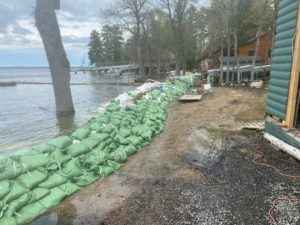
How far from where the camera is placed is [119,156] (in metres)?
5.53

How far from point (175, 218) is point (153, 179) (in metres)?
1.20

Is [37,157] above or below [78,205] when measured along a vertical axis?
above

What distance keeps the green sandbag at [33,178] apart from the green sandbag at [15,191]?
8 cm

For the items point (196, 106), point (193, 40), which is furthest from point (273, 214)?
point (193, 40)

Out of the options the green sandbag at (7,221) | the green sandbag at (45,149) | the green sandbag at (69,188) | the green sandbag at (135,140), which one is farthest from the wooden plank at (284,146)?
the green sandbag at (7,221)

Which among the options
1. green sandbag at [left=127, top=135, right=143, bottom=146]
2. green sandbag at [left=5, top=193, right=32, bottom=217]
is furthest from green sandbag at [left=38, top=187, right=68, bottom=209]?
green sandbag at [left=127, top=135, right=143, bottom=146]

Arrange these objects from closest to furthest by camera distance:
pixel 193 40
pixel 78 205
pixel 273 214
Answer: pixel 273 214, pixel 78 205, pixel 193 40

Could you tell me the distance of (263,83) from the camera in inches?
730

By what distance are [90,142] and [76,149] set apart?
1.37 ft

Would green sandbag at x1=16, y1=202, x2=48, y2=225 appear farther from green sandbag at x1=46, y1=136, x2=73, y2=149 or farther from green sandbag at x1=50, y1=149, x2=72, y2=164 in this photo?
green sandbag at x1=46, y1=136, x2=73, y2=149

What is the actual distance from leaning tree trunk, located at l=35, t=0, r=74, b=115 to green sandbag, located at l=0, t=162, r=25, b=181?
330 inches

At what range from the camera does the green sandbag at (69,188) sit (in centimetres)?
435

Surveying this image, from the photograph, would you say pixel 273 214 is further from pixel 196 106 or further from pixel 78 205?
pixel 196 106

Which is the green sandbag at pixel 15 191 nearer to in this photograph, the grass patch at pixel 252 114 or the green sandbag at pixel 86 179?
the green sandbag at pixel 86 179
